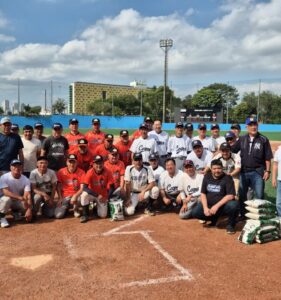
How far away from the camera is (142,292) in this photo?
3912 millimetres

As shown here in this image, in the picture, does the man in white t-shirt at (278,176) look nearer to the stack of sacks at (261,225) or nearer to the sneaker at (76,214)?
the stack of sacks at (261,225)

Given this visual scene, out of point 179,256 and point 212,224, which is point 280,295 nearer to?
point 179,256

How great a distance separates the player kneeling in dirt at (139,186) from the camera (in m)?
7.25

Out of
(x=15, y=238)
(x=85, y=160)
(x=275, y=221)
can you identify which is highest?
(x=85, y=160)

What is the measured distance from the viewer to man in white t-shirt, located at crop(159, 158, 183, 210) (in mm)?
7312

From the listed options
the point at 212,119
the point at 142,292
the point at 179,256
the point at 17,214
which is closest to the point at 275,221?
the point at 179,256

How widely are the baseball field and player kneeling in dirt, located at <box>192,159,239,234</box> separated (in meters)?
0.30

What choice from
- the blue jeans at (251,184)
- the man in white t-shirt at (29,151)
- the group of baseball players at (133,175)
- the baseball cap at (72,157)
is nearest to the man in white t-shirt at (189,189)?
the group of baseball players at (133,175)

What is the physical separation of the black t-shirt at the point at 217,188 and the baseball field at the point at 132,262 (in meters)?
0.60

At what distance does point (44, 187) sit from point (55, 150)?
899 millimetres

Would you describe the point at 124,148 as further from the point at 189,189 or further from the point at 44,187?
the point at 44,187

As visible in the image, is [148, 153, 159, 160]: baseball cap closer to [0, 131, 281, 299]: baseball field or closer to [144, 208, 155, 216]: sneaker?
[144, 208, 155, 216]: sneaker

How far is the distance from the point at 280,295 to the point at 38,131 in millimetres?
5923

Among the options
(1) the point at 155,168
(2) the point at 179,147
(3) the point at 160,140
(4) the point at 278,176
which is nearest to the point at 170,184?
(1) the point at 155,168
